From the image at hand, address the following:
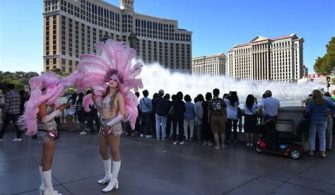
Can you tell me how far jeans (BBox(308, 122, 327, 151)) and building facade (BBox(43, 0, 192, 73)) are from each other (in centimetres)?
11600

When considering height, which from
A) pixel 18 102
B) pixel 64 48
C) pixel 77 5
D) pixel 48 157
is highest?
pixel 77 5

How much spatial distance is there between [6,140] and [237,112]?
7.81 metres

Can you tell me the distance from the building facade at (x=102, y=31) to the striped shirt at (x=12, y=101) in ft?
373

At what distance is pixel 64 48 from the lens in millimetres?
121938

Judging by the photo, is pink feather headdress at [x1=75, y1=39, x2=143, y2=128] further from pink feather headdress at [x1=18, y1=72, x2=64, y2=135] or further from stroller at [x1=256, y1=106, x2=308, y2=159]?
stroller at [x1=256, y1=106, x2=308, y2=159]

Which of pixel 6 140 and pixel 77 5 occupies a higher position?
pixel 77 5

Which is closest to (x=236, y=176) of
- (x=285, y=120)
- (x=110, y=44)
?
(x=285, y=120)

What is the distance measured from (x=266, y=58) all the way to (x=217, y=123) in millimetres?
83657

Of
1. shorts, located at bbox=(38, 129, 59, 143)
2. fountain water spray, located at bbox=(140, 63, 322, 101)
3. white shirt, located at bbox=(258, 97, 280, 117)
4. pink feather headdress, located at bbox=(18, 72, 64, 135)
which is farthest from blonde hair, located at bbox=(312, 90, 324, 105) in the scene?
fountain water spray, located at bbox=(140, 63, 322, 101)

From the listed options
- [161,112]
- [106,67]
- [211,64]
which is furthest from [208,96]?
[211,64]

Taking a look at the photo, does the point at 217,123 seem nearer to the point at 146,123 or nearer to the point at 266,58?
the point at 146,123

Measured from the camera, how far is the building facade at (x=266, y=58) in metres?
85.6

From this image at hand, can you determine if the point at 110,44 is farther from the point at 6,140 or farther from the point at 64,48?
the point at 64,48

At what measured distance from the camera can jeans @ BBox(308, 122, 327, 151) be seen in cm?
779
